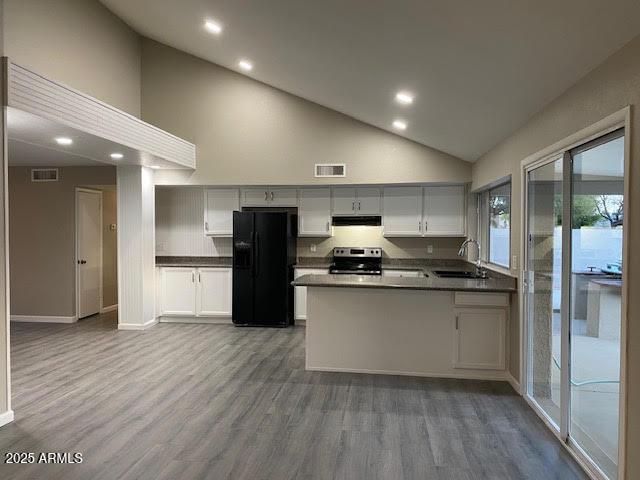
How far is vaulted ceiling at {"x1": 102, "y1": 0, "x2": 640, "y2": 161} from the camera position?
2.19 m

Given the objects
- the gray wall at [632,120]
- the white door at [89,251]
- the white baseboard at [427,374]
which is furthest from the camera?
the white door at [89,251]

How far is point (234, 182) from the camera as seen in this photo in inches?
247

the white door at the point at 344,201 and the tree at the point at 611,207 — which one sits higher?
the white door at the point at 344,201

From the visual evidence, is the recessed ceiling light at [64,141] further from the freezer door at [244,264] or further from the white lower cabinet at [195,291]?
the white lower cabinet at [195,291]

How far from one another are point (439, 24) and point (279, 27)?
5.52ft

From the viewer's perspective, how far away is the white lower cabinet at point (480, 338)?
3976 mm

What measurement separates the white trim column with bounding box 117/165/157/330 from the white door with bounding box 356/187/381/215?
3070 millimetres

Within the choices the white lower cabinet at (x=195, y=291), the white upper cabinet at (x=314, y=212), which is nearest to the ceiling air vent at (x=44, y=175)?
the white lower cabinet at (x=195, y=291)

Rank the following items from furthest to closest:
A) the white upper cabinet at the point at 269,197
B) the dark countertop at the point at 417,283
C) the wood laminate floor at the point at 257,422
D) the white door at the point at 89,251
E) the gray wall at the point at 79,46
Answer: the white door at the point at 89,251 → the white upper cabinet at the point at 269,197 → the gray wall at the point at 79,46 → the dark countertop at the point at 417,283 → the wood laminate floor at the point at 257,422

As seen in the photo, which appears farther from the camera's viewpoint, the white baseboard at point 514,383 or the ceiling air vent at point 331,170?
the ceiling air vent at point 331,170

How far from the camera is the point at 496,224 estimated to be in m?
5.09

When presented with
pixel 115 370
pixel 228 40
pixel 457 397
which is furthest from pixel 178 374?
pixel 228 40

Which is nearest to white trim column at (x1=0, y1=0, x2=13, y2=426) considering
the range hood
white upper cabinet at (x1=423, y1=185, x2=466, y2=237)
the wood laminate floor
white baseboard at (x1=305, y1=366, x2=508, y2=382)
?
the wood laminate floor

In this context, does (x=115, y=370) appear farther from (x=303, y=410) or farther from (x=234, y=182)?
(x=234, y=182)
